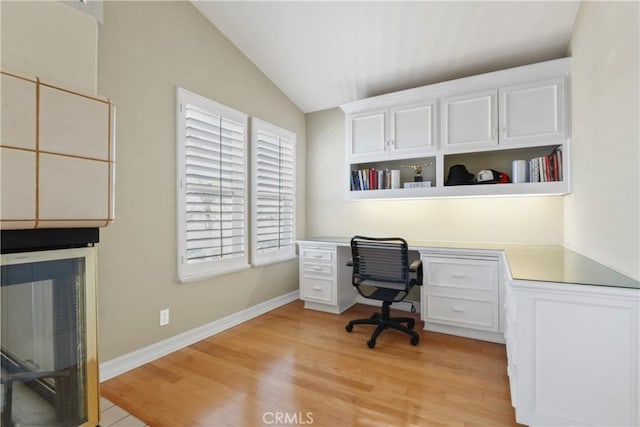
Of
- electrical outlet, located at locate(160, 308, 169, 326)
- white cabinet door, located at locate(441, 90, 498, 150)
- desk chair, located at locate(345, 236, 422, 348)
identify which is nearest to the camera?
electrical outlet, located at locate(160, 308, 169, 326)

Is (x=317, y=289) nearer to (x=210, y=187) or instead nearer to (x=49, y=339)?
(x=210, y=187)

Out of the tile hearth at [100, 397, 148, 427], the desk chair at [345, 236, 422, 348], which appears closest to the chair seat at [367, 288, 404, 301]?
the desk chair at [345, 236, 422, 348]

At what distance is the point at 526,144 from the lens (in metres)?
2.65

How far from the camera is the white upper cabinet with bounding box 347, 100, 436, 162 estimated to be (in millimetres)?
3078

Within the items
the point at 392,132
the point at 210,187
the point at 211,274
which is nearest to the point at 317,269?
the point at 211,274

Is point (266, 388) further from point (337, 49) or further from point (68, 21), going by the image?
point (337, 49)

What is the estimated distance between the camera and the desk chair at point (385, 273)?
2527 millimetres

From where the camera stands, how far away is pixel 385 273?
8.54 ft

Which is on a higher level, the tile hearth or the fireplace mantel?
the fireplace mantel

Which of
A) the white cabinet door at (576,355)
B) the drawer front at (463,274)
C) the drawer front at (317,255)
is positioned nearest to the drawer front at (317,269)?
the drawer front at (317,255)

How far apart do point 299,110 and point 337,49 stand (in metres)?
1.18

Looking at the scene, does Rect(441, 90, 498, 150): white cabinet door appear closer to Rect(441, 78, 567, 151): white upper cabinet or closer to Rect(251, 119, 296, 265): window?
Rect(441, 78, 567, 151): white upper cabinet

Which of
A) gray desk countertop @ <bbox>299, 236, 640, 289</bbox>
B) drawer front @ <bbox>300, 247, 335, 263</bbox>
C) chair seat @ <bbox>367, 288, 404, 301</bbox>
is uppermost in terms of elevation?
gray desk countertop @ <bbox>299, 236, 640, 289</bbox>

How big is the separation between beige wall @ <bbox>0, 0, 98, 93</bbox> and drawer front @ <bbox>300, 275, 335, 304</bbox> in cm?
261
